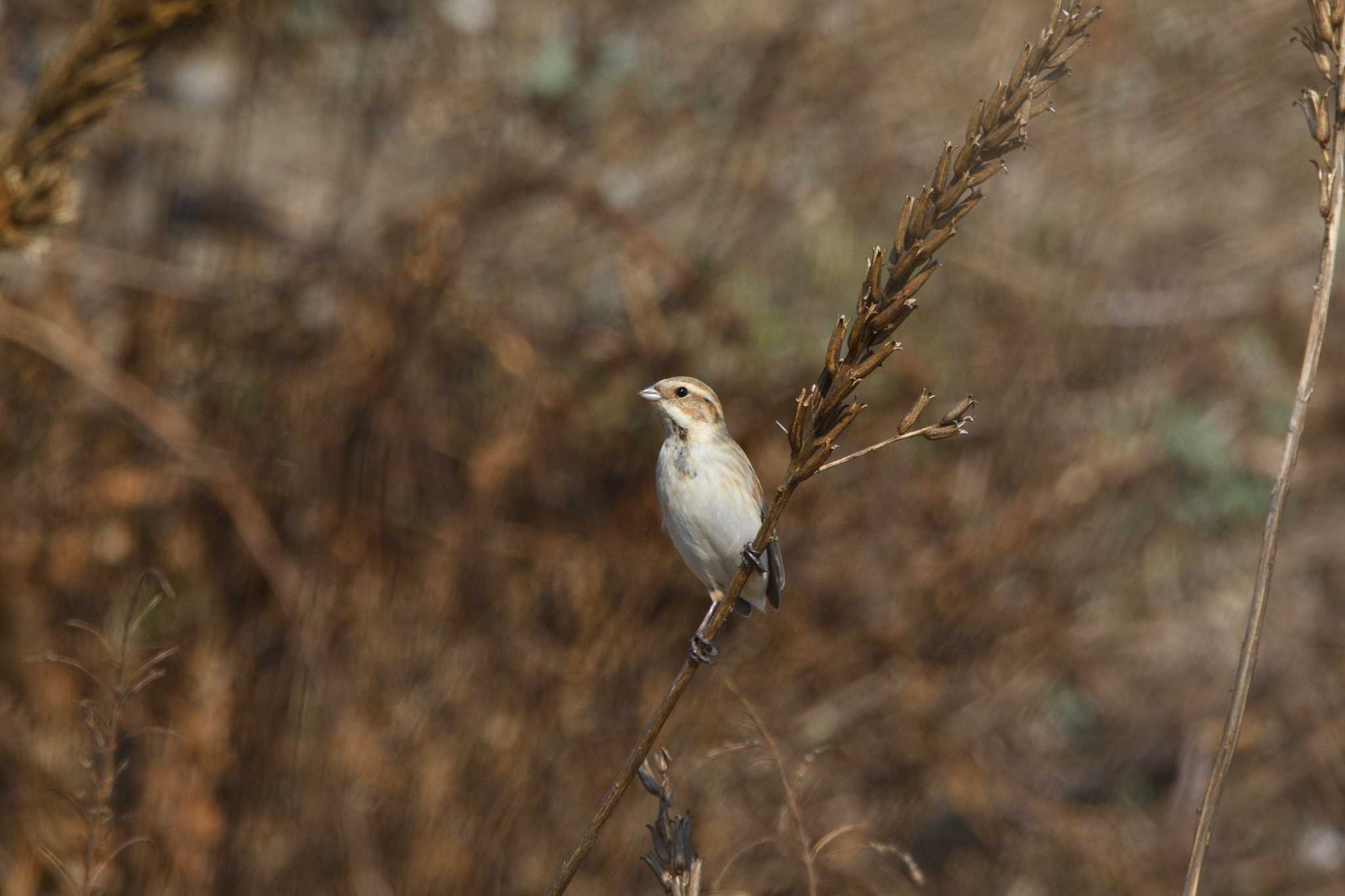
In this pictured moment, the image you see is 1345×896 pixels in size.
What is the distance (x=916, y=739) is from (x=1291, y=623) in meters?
2.43

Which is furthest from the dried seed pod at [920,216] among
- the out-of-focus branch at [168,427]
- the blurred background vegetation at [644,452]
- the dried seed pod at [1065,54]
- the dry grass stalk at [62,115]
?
the out-of-focus branch at [168,427]

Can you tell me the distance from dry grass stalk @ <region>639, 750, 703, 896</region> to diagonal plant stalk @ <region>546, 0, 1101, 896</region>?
18 cm

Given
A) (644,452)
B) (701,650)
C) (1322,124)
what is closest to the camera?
(1322,124)

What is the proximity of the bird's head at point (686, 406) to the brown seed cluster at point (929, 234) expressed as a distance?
1.83m

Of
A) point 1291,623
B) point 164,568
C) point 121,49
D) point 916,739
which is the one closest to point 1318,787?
point 1291,623

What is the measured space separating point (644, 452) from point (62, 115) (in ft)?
11.7

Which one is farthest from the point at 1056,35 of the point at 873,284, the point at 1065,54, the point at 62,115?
the point at 62,115

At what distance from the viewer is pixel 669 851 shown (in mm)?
1810

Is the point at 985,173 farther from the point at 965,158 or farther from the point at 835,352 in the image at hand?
the point at 835,352

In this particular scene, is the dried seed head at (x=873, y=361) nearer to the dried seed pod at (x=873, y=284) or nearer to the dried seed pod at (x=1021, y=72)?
the dried seed pod at (x=873, y=284)

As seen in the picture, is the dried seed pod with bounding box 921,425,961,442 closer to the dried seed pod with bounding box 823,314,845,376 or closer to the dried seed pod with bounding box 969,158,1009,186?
the dried seed pod with bounding box 823,314,845,376

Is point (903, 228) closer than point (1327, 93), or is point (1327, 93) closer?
point (903, 228)

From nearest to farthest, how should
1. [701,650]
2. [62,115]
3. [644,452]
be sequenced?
1. [62,115]
2. [701,650]
3. [644,452]

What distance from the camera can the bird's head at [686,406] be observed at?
11.4ft
